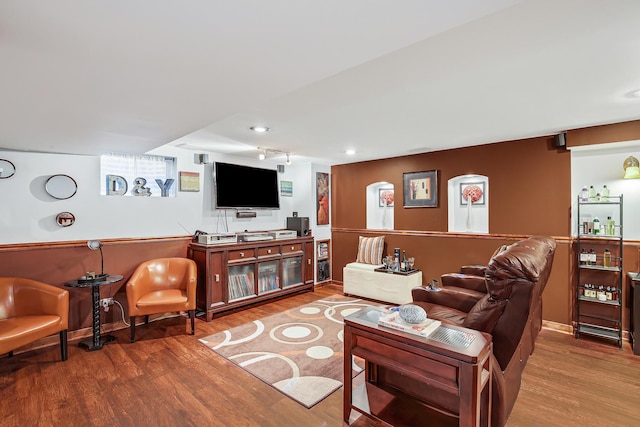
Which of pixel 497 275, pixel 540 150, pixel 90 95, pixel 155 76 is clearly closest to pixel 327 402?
pixel 497 275

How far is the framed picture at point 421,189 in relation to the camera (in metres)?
4.63

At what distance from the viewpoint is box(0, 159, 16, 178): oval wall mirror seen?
120 inches

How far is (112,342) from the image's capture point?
129 inches

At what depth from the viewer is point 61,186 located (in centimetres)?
334

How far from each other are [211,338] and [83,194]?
7.15 feet

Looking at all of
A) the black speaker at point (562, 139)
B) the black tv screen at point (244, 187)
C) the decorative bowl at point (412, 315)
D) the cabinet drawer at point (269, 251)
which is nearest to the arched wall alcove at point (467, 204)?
the black speaker at point (562, 139)

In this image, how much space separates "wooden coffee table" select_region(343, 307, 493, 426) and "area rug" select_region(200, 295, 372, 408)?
47 centimetres

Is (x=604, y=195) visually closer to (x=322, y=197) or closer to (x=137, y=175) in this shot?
(x=322, y=197)

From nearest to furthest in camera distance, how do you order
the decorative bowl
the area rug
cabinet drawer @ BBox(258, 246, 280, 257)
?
the decorative bowl → the area rug → cabinet drawer @ BBox(258, 246, 280, 257)

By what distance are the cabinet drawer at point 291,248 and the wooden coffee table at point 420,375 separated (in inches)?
112

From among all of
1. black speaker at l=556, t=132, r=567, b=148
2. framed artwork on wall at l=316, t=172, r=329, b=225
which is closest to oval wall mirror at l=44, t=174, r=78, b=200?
framed artwork on wall at l=316, t=172, r=329, b=225

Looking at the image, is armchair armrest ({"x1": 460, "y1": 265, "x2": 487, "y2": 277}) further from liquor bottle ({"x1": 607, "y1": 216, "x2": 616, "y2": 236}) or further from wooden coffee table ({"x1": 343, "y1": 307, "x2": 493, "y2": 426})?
wooden coffee table ({"x1": 343, "y1": 307, "x2": 493, "y2": 426})

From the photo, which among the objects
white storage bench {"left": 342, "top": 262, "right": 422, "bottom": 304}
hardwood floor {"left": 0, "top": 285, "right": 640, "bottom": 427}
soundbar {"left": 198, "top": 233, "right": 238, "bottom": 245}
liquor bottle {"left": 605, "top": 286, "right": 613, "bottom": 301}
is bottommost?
hardwood floor {"left": 0, "top": 285, "right": 640, "bottom": 427}

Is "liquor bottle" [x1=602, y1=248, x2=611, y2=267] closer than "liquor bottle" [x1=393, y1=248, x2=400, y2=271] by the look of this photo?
Yes
